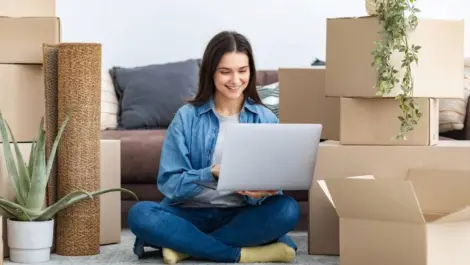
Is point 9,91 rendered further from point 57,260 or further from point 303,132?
point 303,132

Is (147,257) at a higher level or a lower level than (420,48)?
lower

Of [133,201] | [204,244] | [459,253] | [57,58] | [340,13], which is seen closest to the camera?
[459,253]

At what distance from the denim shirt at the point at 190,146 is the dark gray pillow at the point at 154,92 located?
1.29 m

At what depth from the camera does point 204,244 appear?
309 cm

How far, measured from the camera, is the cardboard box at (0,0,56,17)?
333cm

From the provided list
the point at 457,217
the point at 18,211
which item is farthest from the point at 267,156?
the point at 18,211

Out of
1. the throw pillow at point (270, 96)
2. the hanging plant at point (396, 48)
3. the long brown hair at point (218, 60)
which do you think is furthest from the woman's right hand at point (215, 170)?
the throw pillow at point (270, 96)

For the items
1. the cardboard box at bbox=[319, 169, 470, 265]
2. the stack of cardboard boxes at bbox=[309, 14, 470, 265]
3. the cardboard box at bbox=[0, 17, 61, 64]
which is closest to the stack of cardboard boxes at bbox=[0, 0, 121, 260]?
the cardboard box at bbox=[0, 17, 61, 64]

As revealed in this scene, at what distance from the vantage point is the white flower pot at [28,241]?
3.12m

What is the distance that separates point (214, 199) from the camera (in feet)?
10.4

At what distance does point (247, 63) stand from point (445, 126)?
117 cm

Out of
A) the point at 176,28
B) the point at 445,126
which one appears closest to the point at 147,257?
the point at 445,126

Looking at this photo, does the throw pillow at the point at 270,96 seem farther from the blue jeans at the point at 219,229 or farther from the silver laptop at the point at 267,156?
the silver laptop at the point at 267,156

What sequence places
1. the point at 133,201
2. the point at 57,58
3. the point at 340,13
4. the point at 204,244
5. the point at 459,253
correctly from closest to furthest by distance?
1. the point at 459,253
2. the point at 204,244
3. the point at 57,58
4. the point at 133,201
5. the point at 340,13
